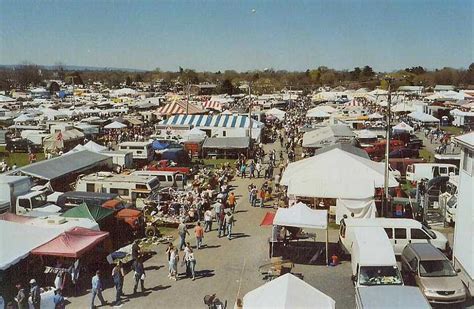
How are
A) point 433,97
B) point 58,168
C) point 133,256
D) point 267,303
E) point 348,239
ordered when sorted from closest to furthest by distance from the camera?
1. point 267,303
2. point 133,256
3. point 348,239
4. point 58,168
5. point 433,97

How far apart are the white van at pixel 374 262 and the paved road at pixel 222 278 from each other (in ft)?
2.39

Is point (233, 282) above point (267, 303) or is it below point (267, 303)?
below

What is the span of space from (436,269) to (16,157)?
31174 mm

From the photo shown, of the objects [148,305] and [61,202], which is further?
[61,202]

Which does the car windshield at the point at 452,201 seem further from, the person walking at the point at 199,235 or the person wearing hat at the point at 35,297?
the person wearing hat at the point at 35,297

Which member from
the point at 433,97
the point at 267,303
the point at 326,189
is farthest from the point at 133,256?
the point at 433,97

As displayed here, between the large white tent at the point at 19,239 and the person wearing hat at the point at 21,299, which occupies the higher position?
the large white tent at the point at 19,239

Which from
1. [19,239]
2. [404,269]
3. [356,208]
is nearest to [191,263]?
[19,239]

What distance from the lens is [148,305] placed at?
457 inches

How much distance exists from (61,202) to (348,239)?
36.4 ft

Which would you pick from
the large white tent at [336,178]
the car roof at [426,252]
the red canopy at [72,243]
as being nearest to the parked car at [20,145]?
the large white tent at [336,178]

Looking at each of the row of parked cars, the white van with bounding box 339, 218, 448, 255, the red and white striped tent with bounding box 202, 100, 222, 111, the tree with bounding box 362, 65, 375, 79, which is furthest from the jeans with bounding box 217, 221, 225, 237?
the tree with bounding box 362, 65, 375, 79

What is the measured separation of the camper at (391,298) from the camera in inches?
380

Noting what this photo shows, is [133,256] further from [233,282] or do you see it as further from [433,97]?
[433,97]
